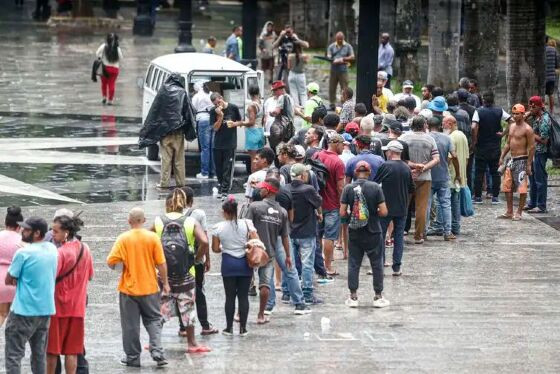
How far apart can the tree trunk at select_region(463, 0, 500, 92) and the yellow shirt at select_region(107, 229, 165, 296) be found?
19280 mm

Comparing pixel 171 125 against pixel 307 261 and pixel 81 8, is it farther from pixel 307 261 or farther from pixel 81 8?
pixel 81 8

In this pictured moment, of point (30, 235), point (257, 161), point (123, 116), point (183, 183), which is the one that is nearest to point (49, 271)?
point (30, 235)

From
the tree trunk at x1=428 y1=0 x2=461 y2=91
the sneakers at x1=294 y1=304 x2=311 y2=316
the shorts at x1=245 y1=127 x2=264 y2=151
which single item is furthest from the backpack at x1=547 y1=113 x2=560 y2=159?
the tree trunk at x1=428 y1=0 x2=461 y2=91

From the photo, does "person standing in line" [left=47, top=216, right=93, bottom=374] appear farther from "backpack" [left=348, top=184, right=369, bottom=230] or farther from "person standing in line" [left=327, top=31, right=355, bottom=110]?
"person standing in line" [left=327, top=31, right=355, bottom=110]

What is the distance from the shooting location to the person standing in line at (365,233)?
16.5m

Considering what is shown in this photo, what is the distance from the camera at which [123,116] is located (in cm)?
3309

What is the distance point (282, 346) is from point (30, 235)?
304 centimetres

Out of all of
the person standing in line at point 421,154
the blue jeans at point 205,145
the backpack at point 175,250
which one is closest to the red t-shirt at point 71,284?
the backpack at point 175,250

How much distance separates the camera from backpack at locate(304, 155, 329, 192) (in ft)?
58.1

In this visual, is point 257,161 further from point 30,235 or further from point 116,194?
point 116,194

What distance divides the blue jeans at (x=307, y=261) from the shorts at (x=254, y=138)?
6594 millimetres

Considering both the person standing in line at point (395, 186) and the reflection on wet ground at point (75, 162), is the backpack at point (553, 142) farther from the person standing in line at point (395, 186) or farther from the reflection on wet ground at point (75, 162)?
the reflection on wet ground at point (75, 162)

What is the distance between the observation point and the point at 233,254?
1505 cm

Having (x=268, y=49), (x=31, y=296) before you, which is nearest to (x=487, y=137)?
(x=31, y=296)
